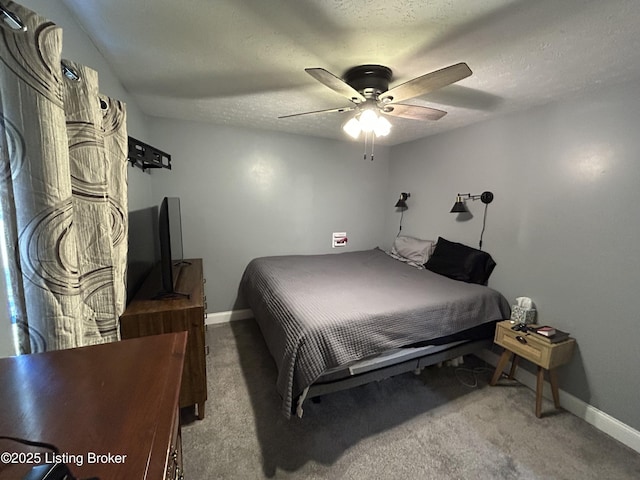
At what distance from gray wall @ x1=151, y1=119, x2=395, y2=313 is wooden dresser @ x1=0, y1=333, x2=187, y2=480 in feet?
7.77

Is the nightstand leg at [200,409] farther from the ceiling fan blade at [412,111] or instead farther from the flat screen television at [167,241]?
the ceiling fan blade at [412,111]

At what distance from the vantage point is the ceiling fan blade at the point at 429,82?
1.27m

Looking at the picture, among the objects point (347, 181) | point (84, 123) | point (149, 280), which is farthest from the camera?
point (347, 181)

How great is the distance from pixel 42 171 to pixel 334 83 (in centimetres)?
133

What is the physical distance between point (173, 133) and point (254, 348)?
7.81 ft

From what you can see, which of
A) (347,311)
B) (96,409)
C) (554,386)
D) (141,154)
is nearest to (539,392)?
(554,386)

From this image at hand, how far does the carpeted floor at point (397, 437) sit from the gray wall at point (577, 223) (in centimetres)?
41

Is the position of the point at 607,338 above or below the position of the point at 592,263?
below

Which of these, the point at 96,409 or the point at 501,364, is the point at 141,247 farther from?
the point at 501,364

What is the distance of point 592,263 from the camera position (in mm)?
1874

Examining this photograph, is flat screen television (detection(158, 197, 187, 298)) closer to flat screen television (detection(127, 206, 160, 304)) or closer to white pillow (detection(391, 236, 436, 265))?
flat screen television (detection(127, 206, 160, 304))

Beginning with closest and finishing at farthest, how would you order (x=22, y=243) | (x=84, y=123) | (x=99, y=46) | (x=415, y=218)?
(x=22, y=243)
(x=84, y=123)
(x=99, y=46)
(x=415, y=218)

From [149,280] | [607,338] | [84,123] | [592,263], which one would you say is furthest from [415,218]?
[84,123]

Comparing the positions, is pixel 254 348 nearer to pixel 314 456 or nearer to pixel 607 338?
pixel 314 456
